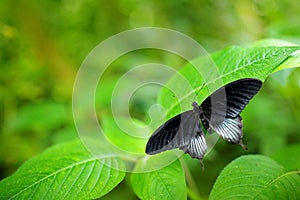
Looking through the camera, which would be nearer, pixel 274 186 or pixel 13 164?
pixel 274 186

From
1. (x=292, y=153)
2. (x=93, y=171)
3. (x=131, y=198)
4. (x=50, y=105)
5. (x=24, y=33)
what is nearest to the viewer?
(x=93, y=171)

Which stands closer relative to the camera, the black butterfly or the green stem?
the black butterfly

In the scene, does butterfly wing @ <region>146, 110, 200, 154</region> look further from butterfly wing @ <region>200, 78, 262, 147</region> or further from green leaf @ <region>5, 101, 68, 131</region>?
green leaf @ <region>5, 101, 68, 131</region>

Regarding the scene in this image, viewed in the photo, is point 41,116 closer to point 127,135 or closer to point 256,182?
point 127,135

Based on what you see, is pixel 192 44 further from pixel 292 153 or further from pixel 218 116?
pixel 218 116

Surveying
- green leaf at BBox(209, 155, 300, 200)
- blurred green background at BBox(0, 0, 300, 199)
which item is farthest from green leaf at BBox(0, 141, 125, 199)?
blurred green background at BBox(0, 0, 300, 199)

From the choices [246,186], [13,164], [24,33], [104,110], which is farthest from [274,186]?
[24,33]
